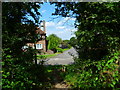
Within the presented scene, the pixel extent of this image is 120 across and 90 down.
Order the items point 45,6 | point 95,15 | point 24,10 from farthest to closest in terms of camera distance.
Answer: point 45,6 → point 24,10 → point 95,15

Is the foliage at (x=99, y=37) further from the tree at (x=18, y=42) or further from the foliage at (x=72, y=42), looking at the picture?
the tree at (x=18, y=42)

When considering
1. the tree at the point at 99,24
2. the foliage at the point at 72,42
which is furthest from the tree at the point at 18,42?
the tree at the point at 99,24

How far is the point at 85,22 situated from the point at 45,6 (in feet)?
6.07

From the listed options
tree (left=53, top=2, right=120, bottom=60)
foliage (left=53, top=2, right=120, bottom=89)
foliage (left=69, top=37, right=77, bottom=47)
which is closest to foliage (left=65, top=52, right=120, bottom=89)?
foliage (left=53, top=2, right=120, bottom=89)

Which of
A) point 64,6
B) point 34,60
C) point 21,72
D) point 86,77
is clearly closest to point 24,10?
point 64,6

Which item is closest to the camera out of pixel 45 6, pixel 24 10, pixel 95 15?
pixel 95 15

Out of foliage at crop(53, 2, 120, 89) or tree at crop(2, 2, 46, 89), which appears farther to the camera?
tree at crop(2, 2, 46, 89)

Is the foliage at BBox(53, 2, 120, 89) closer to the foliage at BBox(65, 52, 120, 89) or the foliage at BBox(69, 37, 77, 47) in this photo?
the foliage at BBox(65, 52, 120, 89)

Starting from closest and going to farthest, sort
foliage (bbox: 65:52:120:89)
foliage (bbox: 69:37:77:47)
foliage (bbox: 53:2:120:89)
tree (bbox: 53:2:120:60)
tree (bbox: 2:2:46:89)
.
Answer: foliage (bbox: 65:52:120:89) < foliage (bbox: 53:2:120:89) < tree (bbox: 53:2:120:60) < tree (bbox: 2:2:46:89) < foliage (bbox: 69:37:77:47)

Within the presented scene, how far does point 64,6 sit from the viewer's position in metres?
4.00

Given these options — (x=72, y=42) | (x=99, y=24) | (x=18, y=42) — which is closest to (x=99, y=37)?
(x=99, y=24)

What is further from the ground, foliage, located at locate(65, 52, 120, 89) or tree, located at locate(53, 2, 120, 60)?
tree, located at locate(53, 2, 120, 60)

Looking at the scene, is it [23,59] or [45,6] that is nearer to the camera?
[23,59]

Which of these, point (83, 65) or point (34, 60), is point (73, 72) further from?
point (34, 60)
